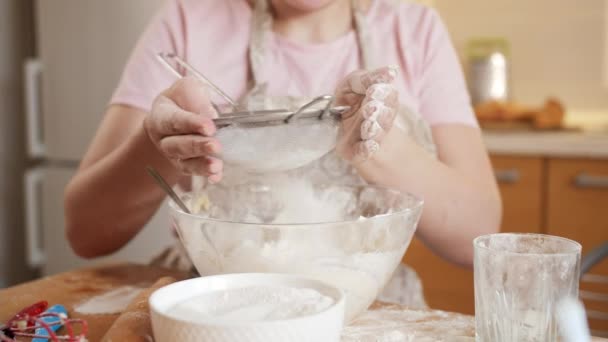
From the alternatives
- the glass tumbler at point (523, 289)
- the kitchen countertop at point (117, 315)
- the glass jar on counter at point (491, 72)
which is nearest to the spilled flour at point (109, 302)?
the kitchen countertop at point (117, 315)

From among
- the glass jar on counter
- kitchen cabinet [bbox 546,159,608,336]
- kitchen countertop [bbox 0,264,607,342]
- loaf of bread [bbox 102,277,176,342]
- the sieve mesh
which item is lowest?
kitchen cabinet [bbox 546,159,608,336]

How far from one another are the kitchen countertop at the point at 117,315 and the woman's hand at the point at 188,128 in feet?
0.59

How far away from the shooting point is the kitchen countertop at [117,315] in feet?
2.08

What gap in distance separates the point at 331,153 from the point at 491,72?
54.0 inches

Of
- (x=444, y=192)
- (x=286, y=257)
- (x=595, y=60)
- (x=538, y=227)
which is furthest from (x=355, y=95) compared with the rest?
(x=595, y=60)

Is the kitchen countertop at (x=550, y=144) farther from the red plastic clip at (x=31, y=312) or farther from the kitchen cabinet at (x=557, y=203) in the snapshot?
the red plastic clip at (x=31, y=312)

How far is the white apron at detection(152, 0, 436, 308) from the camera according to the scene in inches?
40.9

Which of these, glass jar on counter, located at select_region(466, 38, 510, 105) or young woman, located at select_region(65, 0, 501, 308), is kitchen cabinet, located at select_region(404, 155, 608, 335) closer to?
glass jar on counter, located at select_region(466, 38, 510, 105)

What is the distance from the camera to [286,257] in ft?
2.01

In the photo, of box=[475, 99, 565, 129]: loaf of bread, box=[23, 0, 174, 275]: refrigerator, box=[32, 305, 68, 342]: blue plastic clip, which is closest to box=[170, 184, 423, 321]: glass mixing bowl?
box=[32, 305, 68, 342]: blue plastic clip

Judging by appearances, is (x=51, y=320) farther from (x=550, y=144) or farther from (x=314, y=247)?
(x=550, y=144)

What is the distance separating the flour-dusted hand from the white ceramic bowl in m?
0.20

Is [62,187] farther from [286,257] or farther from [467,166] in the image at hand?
[286,257]

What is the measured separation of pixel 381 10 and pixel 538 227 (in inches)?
36.2
